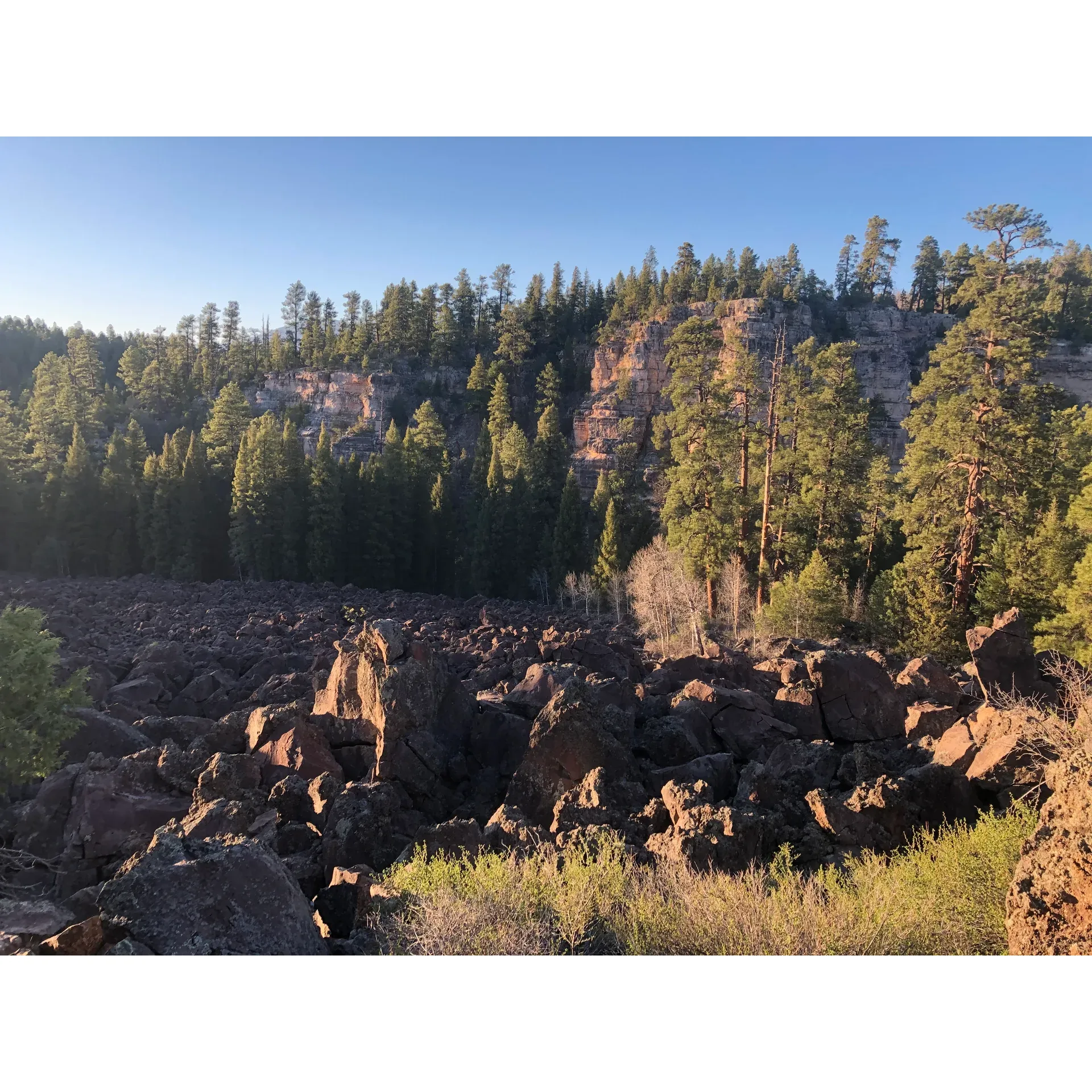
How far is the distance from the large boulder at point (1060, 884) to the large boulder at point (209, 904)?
520cm

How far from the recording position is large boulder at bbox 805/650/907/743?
11.3 m

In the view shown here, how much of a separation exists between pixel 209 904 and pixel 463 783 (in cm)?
516

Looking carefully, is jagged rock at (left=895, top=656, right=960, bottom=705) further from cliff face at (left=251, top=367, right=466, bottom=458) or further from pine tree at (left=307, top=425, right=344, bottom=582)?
cliff face at (left=251, top=367, right=466, bottom=458)

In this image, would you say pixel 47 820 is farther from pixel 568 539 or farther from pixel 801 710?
pixel 568 539

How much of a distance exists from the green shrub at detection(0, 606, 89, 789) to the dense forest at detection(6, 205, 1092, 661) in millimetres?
17793

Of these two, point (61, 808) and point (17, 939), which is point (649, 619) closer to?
point (61, 808)

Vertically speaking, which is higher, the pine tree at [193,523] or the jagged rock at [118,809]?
the pine tree at [193,523]

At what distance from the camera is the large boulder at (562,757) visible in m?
8.98

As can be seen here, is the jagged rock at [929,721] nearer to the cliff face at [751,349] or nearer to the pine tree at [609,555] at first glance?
the pine tree at [609,555]

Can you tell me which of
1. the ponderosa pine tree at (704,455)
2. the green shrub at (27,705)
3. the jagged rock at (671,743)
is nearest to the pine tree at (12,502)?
the ponderosa pine tree at (704,455)

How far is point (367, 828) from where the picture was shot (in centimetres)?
798

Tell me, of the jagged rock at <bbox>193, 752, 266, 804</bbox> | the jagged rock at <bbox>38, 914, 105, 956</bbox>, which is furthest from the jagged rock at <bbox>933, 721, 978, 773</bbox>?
the jagged rock at <bbox>193, 752, 266, 804</bbox>

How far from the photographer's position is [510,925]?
5.14 metres

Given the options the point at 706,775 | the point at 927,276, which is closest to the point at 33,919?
the point at 706,775
